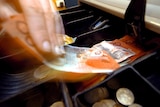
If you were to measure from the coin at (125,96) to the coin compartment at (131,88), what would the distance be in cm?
1

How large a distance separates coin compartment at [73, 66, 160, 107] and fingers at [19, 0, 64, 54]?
14cm

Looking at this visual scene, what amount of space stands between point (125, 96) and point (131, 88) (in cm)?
4

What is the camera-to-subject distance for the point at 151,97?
0.44 m

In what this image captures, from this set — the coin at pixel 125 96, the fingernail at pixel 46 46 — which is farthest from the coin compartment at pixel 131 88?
the fingernail at pixel 46 46

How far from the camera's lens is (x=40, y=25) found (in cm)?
43

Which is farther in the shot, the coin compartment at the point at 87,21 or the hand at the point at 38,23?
the coin compartment at the point at 87,21

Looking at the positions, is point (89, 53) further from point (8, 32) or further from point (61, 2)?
point (61, 2)

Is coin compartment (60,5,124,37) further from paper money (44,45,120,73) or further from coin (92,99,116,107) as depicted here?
coin (92,99,116,107)

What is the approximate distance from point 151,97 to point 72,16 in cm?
65

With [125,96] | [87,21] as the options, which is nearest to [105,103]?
[125,96]

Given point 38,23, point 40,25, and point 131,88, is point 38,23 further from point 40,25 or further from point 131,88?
point 131,88

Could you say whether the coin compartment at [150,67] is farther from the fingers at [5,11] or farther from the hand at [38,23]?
the fingers at [5,11]

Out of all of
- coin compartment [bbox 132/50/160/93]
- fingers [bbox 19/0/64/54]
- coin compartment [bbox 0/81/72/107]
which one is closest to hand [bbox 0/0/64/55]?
fingers [bbox 19/0/64/54]

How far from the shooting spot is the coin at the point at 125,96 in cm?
47
